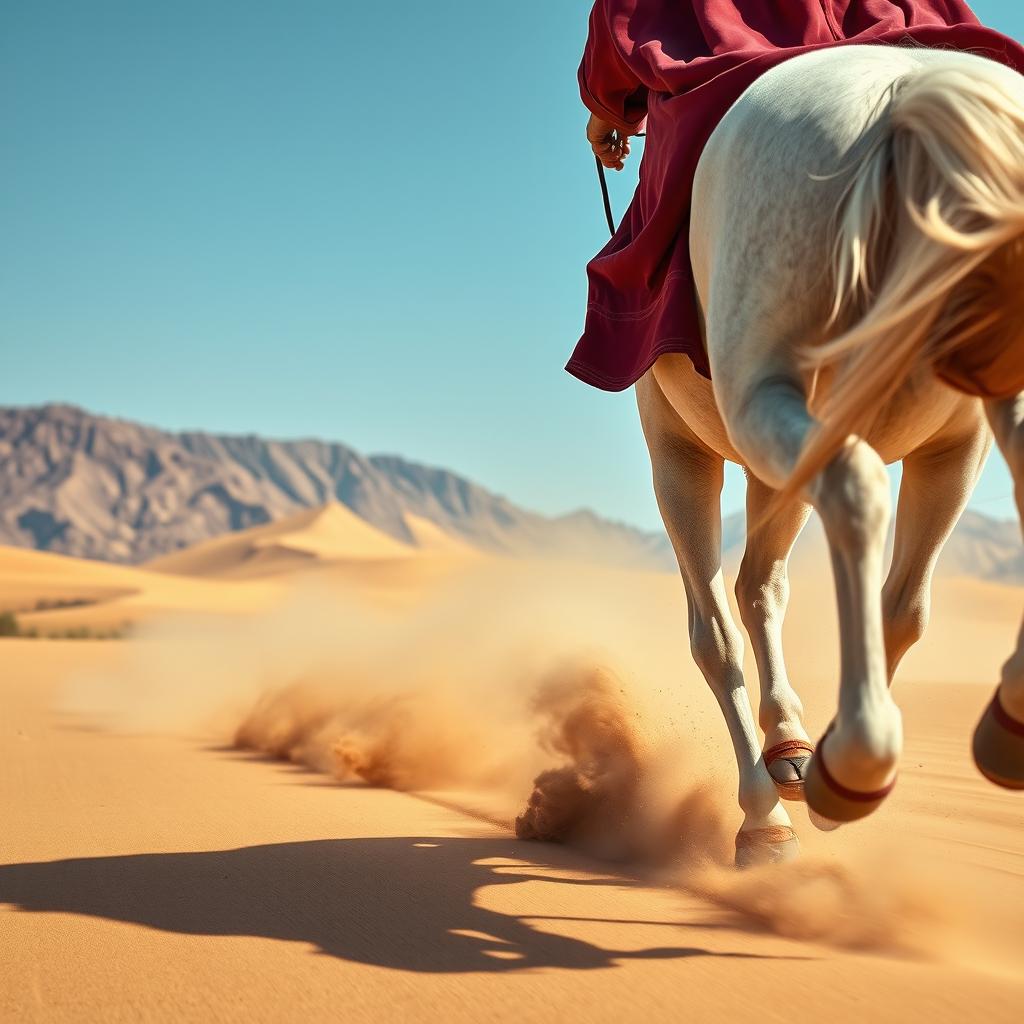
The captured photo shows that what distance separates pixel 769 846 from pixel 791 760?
0.28m

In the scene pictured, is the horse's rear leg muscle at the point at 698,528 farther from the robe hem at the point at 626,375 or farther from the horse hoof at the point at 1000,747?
the horse hoof at the point at 1000,747

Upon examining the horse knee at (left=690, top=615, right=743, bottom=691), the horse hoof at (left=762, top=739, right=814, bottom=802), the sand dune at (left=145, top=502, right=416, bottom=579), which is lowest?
the sand dune at (left=145, top=502, right=416, bottom=579)

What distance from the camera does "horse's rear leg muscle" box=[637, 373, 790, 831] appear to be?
3.77 meters

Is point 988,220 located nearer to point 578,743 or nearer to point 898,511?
point 898,511

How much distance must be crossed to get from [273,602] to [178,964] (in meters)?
45.1

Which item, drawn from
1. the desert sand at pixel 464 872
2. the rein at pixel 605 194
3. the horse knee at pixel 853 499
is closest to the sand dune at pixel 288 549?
the desert sand at pixel 464 872

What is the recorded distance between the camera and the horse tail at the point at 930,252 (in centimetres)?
225

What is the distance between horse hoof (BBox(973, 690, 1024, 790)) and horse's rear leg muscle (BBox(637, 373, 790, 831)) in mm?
1173

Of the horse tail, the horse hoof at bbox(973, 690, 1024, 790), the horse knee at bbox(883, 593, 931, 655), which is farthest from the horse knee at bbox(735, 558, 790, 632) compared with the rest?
the horse tail

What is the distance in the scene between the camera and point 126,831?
14.6 ft

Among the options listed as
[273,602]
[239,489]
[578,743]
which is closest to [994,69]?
[578,743]

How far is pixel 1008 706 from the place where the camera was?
2.50 m

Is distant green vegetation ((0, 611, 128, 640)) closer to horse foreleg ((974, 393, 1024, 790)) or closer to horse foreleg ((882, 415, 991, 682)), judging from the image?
horse foreleg ((882, 415, 991, 682))

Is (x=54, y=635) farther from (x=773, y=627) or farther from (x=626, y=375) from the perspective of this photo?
(x=626, y=375)
